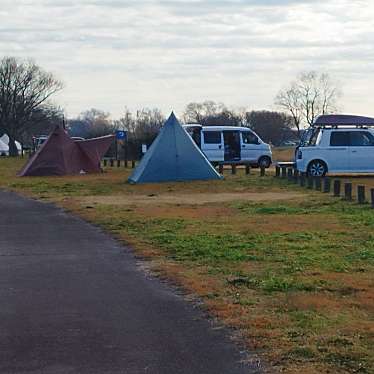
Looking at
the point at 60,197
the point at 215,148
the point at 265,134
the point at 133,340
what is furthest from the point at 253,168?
the point at 265,134

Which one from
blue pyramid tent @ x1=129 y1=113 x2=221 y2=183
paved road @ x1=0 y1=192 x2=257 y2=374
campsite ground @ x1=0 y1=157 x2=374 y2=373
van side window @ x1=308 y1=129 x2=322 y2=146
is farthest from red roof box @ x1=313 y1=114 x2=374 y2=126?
paved road @ x1=0 y1=192 x2=257 y2=374

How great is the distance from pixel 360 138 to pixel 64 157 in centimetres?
1621

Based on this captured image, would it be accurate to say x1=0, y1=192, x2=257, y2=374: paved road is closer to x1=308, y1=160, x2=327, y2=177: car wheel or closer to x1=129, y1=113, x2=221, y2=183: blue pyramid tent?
x1=308, y1=160, x2=327, y2=177: car wheel

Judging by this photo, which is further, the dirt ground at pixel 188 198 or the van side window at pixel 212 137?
the van side window at pixel 212 137

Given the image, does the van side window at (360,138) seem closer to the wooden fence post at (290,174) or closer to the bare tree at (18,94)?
the wooden fence post at (290,174)

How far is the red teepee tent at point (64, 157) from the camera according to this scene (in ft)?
139

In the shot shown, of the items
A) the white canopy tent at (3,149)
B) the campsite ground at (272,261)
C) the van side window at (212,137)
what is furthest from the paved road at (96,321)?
the white canopy tent at (3,149)

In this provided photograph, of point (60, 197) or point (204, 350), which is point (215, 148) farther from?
point (204, 350)

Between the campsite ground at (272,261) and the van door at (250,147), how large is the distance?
529 inches

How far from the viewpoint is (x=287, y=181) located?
103ft

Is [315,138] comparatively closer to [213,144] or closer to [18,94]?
[213,144]

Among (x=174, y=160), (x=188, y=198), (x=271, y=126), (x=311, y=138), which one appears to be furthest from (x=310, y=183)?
(x=271, y=126)

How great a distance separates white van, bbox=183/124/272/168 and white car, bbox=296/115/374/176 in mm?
7855

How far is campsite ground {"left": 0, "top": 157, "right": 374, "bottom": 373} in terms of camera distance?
739 centimetres
